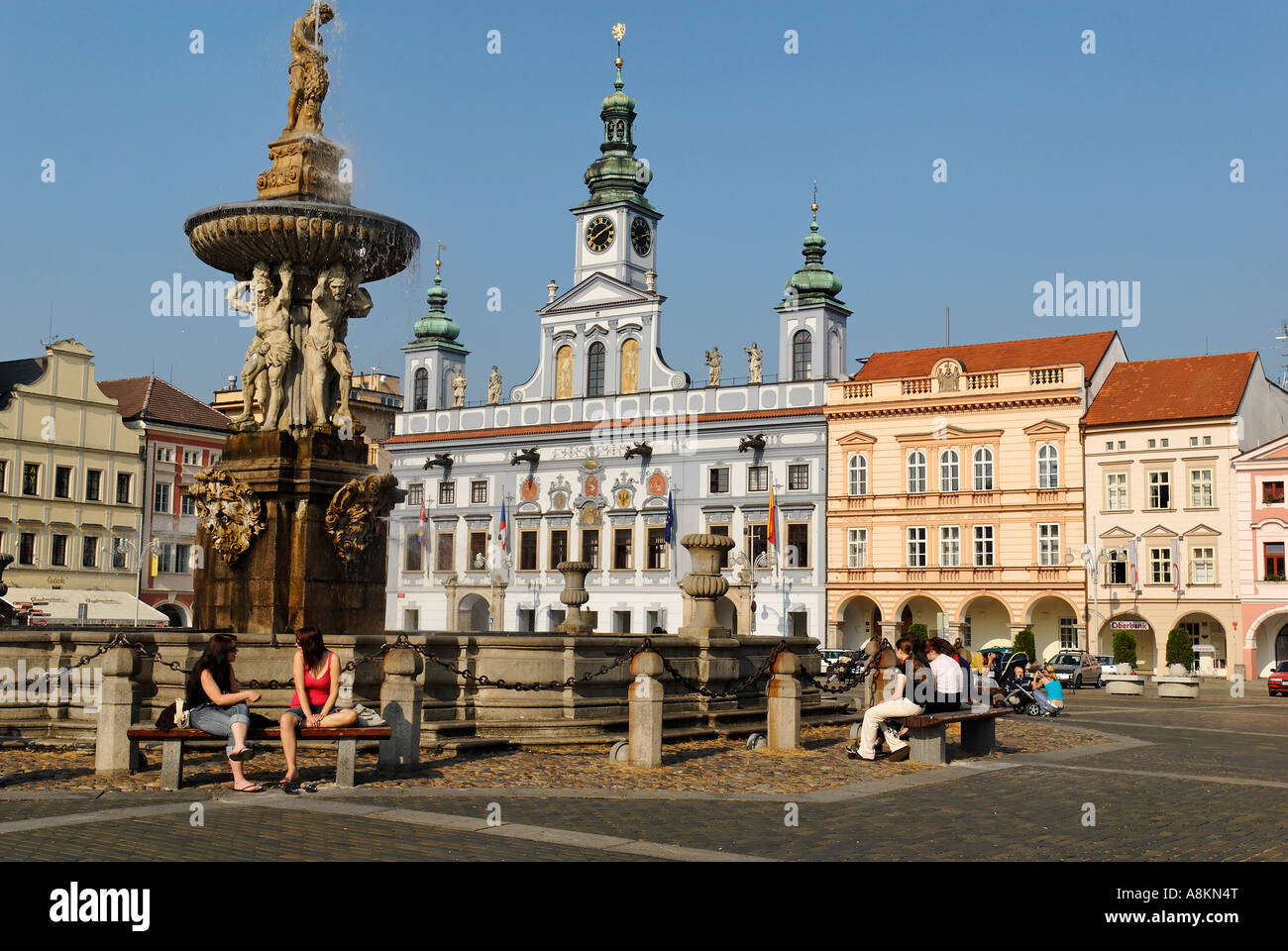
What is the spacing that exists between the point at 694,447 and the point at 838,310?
26.7 ft

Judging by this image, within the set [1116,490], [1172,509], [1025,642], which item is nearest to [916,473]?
[1116,490]

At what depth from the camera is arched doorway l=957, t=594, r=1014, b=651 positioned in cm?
5041

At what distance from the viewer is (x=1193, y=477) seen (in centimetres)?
4712

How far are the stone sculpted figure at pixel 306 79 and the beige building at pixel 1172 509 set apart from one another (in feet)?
122

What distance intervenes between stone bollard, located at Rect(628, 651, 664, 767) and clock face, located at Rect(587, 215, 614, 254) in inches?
1872

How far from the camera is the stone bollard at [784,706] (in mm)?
14414

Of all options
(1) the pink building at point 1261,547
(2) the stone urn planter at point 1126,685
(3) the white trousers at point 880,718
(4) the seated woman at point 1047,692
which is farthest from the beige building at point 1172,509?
(3) the white trousers at point 880,718

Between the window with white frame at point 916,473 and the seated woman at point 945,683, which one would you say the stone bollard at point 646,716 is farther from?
the window with white frame at point 916,473

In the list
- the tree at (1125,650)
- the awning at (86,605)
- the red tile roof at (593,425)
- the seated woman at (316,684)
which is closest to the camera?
the seated woman at (316,684)

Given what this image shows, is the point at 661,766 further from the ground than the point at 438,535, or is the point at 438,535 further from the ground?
the point at 438,535

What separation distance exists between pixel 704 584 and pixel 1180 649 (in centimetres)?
3005
